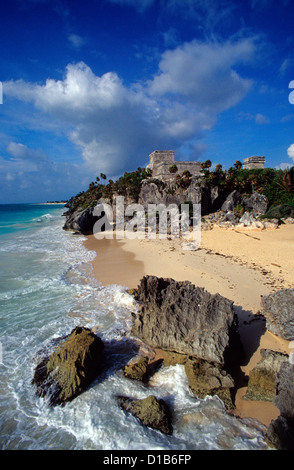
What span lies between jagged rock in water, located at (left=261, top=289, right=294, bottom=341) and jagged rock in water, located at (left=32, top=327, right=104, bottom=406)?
15.1 feet

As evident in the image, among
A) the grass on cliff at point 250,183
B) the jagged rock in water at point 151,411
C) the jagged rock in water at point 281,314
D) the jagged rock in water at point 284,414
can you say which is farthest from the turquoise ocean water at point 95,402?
the grass on cliff at point 250,183

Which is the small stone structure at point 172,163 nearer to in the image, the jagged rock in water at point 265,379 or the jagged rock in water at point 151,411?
the jagged rock in water at point 265,379

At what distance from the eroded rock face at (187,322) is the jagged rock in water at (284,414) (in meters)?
1.09

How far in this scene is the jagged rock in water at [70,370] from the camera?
425 centimetres

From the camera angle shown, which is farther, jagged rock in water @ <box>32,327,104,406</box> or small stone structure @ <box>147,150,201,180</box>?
small stone structure @ <box>147,150,201,180</box>

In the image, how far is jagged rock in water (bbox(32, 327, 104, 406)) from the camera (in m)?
4.25

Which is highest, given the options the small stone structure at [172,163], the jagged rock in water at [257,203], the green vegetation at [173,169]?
the small stone structure at [172,163]

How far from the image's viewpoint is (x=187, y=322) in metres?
5.25

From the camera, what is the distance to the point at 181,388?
4.39 m

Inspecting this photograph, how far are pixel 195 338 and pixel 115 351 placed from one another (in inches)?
85.4

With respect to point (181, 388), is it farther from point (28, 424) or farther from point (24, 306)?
point (24, 306)

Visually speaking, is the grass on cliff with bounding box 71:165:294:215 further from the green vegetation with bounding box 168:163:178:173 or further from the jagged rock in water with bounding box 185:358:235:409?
the jagged rock in water with bounding box 185:358:235:409

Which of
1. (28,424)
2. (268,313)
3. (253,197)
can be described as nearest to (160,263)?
(268,313)

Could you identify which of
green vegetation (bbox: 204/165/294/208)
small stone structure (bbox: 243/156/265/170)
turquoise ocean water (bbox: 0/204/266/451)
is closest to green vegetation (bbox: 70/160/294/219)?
green vegetation (bbox: 204/165/294/208)
